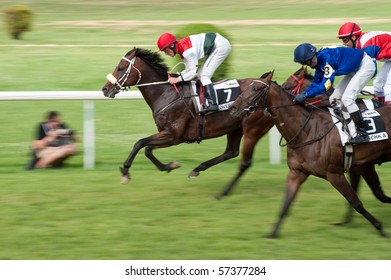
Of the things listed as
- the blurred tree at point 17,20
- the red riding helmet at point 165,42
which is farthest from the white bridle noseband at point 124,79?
the blurred tree at point 17,20

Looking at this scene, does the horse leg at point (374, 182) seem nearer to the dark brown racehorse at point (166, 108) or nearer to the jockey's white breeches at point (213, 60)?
the dark brown racehorse at point (166, 108)

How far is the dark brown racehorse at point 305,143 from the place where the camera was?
7305 mm

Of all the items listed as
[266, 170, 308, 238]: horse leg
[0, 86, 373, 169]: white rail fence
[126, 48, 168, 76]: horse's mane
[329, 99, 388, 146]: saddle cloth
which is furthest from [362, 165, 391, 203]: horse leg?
[126, 48, 168, 76]: horse's mane

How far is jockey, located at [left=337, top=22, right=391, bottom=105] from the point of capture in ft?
26.3

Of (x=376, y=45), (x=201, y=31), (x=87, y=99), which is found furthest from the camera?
(x=201, y=31)

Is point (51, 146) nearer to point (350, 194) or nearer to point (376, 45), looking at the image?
point (376, 45)

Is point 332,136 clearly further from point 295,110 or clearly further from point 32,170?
point 32,170

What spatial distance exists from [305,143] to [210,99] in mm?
1908

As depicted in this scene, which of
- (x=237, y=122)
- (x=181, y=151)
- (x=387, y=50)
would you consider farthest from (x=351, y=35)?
(x=181, y=151)

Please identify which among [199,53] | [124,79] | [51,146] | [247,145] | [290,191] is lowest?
[51,146]

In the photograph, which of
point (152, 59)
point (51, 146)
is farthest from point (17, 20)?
point (152, 59)

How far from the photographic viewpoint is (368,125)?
7520 millimetres

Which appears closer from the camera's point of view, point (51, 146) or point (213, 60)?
point (213, 60)

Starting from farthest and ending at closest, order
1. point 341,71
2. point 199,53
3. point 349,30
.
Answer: point 199,53
point 349,30
point 341,71
